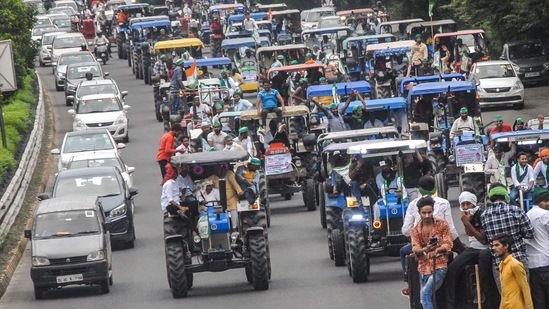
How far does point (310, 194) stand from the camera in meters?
33.5

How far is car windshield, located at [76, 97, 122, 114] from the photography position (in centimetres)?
4744

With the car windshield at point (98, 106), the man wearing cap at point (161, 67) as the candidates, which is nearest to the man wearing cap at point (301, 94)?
the car windshield at point (98, 106)

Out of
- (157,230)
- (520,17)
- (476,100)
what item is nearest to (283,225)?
(157,230)

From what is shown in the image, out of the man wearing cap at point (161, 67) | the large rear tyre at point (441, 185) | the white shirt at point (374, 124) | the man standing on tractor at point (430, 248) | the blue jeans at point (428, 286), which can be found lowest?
the man wearing cap at point (161, 67)

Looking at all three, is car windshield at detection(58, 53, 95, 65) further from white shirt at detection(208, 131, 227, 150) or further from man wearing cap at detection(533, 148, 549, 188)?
man wearing cap at detection(533, 148, 549, 188)

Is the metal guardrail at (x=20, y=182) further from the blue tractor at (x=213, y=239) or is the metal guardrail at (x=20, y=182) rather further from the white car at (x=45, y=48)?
the white car at (x=45, y=48)

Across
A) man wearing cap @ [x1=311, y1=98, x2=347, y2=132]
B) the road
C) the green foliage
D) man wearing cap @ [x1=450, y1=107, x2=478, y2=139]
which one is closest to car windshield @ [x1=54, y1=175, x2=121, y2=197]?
the road

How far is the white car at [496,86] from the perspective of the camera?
49625 millimetres

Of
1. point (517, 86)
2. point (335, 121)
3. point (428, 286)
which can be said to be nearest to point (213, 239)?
point (428, 286)

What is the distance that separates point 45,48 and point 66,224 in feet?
152

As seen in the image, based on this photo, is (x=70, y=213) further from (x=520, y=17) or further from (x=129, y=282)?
(x=520, y=17)

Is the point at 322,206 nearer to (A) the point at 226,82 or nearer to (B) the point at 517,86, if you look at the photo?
(A) the point at 226,82

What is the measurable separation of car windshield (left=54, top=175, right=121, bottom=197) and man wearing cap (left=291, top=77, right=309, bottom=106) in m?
9.20

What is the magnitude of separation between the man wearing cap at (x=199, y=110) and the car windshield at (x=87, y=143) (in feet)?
7.74
